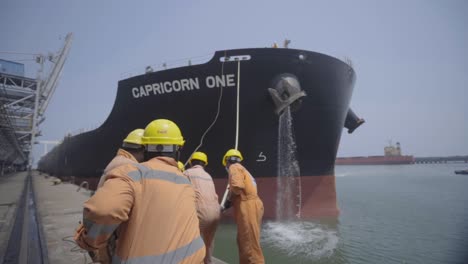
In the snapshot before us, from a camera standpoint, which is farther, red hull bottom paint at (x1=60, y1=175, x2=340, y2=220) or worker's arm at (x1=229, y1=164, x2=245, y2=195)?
red hull bottom paint at (x1=60, y1=175, x2=340, y2=220)

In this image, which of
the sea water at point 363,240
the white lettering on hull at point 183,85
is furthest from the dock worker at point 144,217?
the white lettering on hull at point 183,85

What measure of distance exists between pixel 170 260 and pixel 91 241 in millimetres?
390

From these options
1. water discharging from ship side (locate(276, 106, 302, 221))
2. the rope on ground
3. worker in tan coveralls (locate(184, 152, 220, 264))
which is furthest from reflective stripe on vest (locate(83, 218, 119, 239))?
water discharging from ship side (locate(276, 106, 302, 221))

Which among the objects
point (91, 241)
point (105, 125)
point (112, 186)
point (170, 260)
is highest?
point (105, 125)

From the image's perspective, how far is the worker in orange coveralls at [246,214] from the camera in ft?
10.7

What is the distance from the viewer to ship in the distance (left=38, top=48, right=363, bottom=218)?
24.6 feet

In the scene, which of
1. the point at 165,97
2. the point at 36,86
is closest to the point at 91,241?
the point at 165,97

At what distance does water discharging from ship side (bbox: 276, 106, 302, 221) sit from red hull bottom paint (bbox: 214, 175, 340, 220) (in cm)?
14

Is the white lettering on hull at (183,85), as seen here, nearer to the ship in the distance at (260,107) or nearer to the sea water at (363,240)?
the ship in the distance at (260,107)

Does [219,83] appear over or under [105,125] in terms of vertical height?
over

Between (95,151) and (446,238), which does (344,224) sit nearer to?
(446,238)

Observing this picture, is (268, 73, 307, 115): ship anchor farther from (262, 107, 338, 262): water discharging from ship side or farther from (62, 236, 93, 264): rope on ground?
(62, 236, 93, 264): rope on ground

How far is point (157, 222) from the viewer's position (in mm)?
1304

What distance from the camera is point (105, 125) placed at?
35.4ft
